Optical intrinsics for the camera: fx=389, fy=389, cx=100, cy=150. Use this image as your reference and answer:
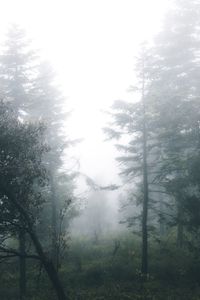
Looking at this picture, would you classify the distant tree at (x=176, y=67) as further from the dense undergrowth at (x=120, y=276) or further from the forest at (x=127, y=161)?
the dense undergrowth at (x=120, y=276)

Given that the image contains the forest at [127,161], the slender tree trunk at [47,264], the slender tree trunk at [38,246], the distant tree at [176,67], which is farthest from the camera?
the distant tree at [176,67]

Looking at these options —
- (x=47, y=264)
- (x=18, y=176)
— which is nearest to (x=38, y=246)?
(x=47, y=264)

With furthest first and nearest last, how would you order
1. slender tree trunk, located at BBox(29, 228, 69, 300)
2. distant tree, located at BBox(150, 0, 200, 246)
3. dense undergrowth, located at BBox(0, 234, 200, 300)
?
distant tree, located at BBox(150, 0, 200, 246) < dense undergrowth, located at BBox(0, 234, 200, 300) < slender tree trunk, located at BBox(29, 228, 69, 300)

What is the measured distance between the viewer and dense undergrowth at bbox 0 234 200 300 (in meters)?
18.9

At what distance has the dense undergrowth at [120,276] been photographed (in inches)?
745

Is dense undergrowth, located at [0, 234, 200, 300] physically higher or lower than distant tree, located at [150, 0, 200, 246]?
lower

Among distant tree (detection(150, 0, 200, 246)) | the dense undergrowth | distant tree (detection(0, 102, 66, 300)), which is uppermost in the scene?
distant tree (detection(150, 0, 200, 246))

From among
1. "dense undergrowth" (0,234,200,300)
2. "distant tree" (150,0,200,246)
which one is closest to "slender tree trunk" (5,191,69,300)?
"dense undergrowth" (0,234,200,300)

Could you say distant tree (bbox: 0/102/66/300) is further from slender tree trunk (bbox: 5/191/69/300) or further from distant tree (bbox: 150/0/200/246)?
distant tree (bbox: 150/0/200/246)

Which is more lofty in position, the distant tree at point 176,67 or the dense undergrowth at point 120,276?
the distant tree at point 176,67

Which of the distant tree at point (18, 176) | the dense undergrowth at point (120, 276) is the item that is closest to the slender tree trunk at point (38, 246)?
the distant tree at point (18, 176)

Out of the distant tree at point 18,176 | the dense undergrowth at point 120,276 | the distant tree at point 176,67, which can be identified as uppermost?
the distant tree at point 176,67

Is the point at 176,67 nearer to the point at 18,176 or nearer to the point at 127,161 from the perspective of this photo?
the point at 127,161

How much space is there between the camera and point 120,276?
22.8m
